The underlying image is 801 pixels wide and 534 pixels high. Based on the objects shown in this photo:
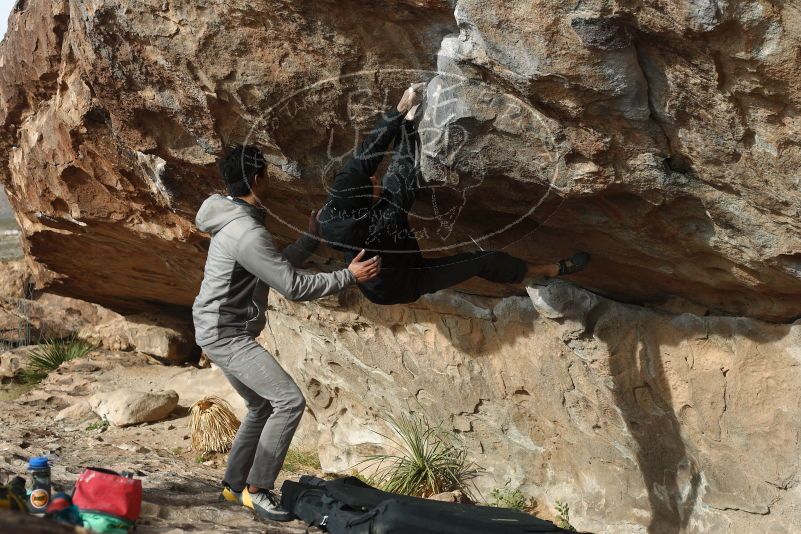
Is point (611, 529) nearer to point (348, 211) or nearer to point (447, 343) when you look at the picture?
point (447, 343)

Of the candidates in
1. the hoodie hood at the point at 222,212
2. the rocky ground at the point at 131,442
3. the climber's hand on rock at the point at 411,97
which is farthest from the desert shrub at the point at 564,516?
the climber's hand on rock at the point at 411,97

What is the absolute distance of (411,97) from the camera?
4.00 metres

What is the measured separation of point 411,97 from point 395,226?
745 millimetres

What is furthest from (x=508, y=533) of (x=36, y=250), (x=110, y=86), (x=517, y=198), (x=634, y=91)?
(x=36, y=250)

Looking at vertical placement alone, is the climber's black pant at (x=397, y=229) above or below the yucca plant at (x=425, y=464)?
above

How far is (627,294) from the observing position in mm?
5219

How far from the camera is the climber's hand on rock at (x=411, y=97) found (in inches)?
158

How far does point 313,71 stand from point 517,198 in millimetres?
1187

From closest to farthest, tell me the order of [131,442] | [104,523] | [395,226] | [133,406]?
[104,523] < [395,226] < [131,442] < [133,406]

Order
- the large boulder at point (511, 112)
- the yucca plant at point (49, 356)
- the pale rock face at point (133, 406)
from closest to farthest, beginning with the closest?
1. the large boulder at point (511, 112)
2. the pale rock face at point (133, 406)
3. the yucca plant at point (49, 356)

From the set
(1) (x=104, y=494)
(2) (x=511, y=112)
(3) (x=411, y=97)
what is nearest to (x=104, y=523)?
(1) (x=104, y=494)

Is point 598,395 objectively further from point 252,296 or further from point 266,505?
point 252,296

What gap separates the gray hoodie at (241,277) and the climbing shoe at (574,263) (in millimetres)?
1302

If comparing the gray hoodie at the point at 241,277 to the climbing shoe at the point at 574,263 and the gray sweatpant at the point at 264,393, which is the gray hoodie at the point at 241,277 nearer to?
the gray sweatpant at the point at 264,393
